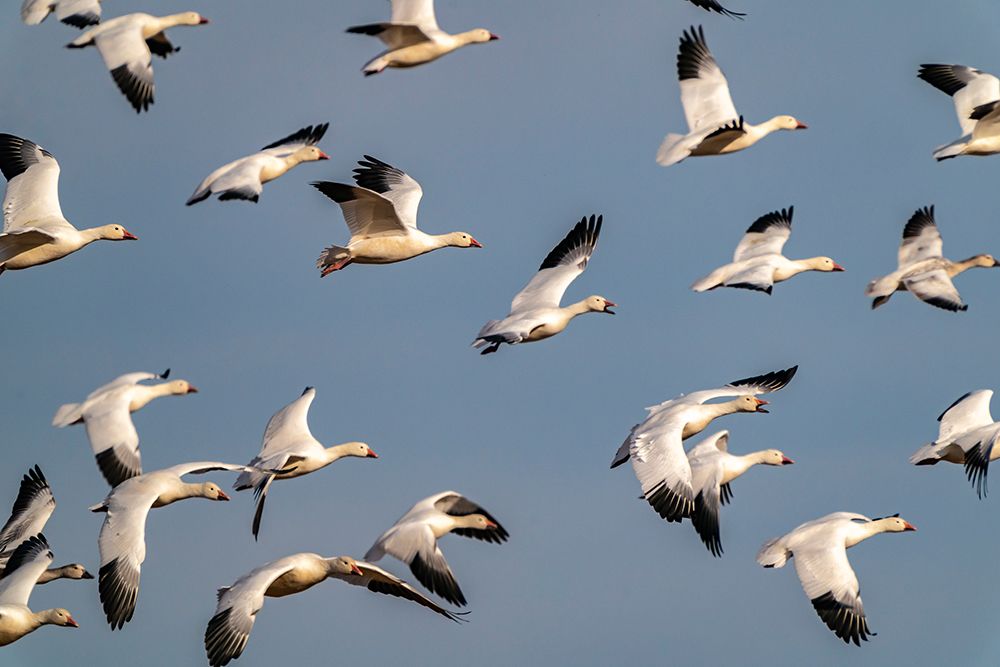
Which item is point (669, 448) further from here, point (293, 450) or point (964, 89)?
point (964, 89)

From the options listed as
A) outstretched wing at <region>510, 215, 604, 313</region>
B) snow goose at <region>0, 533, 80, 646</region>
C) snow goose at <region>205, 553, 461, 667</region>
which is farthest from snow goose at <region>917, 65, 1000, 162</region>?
snow goose at <region>0, 533, 80, 646</region>

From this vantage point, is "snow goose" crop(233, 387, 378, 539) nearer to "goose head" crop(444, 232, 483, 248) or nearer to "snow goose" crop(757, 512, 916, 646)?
"goose head" crop(444, 232, 483, 248)

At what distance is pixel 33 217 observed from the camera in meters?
17.9

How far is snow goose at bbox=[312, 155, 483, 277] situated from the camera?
16.7m

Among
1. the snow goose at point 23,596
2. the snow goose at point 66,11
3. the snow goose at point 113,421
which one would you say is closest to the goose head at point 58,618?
the snow goose at point 23,596

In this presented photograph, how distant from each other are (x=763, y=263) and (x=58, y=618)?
8.36m

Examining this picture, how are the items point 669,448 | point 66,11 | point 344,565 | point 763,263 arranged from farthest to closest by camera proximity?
point 763,263 → point 66,11 → point 669,448 → point 344,565

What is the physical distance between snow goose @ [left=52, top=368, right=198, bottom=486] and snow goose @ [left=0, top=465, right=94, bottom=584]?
243 centimetres

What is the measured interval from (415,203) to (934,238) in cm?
662

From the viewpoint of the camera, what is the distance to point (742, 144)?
18891 millimetres

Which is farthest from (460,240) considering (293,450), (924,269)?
(924,269)

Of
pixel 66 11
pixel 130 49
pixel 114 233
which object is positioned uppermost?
pixel 66 11

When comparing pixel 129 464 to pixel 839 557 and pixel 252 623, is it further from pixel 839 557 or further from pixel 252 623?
pixel 839 557

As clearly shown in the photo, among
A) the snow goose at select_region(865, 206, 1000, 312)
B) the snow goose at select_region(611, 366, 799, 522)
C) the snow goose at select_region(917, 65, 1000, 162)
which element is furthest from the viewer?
the snow goose at select_region(865, 206, 1000, 312)
